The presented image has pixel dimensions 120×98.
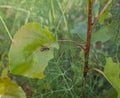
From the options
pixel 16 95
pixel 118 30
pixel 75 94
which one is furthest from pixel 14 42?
pixel 118 30

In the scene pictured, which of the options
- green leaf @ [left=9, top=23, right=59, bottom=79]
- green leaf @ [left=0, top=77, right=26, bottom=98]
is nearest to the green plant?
green leaf @ [left=9, top=23, right=59, bottom=79]

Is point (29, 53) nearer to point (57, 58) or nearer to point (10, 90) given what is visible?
point (10, 90)

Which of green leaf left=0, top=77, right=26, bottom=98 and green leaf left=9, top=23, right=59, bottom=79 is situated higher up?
green leaf left=9, top=23, right=59, bottom=79

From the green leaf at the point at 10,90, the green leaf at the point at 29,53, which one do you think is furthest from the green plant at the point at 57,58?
the green leaf at the point at 10,90

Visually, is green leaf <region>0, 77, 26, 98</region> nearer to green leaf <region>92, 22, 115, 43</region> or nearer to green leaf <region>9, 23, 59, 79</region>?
green leaf <region>9, 23, 59, 79</region>

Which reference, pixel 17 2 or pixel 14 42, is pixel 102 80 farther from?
pixel 17 2

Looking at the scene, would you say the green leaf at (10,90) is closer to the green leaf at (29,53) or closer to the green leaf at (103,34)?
the green leaf at (29,53)
